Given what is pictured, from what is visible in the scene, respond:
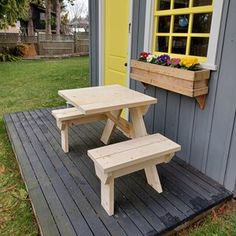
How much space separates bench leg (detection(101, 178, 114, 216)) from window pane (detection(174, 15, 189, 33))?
168 cm

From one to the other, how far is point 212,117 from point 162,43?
3.47 ft

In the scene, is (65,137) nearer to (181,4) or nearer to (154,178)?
(154,178)

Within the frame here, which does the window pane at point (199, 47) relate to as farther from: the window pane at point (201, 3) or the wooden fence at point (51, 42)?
the wooden fence at point (51, 42)

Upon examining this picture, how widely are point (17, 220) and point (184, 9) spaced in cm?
244

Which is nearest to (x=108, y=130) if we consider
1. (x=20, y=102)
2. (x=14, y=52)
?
(x=20, y=102)

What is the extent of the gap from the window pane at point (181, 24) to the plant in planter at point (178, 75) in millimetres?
343

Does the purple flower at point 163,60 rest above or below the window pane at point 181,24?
below

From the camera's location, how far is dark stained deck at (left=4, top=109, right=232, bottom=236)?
5.85ft

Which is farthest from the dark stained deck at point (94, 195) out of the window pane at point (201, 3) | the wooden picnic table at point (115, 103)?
the window pane at point (201, 3)

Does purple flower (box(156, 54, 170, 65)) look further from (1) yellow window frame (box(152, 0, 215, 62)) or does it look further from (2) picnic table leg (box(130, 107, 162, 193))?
(2) picnic table leg (box(130, 107, 162, 193))

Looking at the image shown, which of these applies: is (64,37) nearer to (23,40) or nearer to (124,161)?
(23,40)

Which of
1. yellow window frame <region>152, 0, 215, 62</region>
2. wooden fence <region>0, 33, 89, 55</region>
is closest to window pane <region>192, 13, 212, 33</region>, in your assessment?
yellow window frame <region>152, 0, 215, 62</region>

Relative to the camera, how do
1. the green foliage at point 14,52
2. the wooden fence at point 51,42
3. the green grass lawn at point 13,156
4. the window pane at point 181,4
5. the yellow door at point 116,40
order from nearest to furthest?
the green grass lawn at point 13,156 < the window pane at point 181,4 < the yellow door at point 116,40 < the green foliage at point 14,52 < the wooden fence at point 51,42

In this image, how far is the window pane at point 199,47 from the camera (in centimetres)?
227
